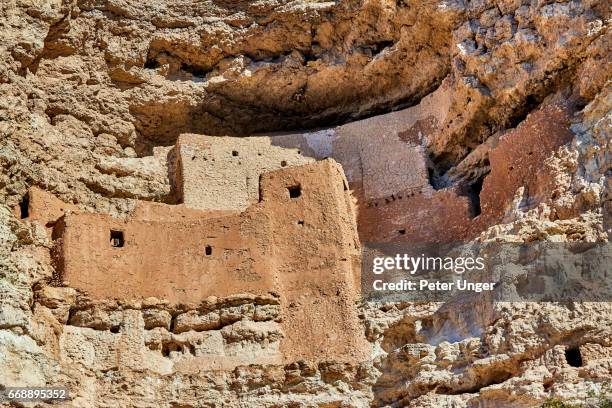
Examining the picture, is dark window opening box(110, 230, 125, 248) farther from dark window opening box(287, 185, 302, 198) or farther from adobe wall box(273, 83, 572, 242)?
adobe wall box(273, 83, 572, 242)

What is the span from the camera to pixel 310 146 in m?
27.9

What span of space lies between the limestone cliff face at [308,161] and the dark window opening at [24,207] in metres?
0.05

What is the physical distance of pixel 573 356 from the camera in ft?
67.1

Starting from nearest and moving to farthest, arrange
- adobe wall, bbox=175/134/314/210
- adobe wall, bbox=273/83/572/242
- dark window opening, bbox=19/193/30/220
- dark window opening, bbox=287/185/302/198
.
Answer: dark window opening, bbox=19/193/30/220, adobe wall, bbox=273/83/572/242, dark window opening, bbox=287/185/302/198, adobe wall, bbox=175/134/314/210

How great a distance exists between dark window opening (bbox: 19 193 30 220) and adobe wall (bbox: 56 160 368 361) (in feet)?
2.56

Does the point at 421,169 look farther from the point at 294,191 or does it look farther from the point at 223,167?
the point at 223,167

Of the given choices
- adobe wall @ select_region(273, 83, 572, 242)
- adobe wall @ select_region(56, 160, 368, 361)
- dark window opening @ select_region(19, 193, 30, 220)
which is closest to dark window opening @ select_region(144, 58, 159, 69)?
adobe wall @ select_region(273, 83, 572, 242)

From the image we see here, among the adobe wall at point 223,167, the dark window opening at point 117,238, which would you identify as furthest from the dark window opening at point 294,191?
the dark window opening at point 117,238

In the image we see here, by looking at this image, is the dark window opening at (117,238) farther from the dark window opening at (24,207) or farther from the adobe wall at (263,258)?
the dark window opening at (24,207)

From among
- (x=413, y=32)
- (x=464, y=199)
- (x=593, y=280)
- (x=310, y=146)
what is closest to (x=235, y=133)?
(x=310, y=146)

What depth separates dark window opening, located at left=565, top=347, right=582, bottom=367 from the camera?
2031 cm

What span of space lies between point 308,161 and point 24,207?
638 cm

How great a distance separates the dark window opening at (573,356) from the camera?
800 inches

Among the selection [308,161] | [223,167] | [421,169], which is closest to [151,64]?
[223,167]
